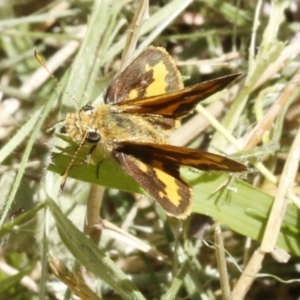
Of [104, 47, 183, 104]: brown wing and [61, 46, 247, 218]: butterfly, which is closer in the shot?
[61, 46, 247, 218]: butterfly

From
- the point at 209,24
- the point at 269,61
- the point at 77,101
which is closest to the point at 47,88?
the point at 77,101

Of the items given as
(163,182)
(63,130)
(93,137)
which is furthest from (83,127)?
(163,182)

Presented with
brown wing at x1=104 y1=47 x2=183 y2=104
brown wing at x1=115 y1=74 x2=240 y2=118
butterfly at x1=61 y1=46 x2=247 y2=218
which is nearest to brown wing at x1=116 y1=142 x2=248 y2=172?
butterfly at x1=61 y1=46 x2=247 y2=218

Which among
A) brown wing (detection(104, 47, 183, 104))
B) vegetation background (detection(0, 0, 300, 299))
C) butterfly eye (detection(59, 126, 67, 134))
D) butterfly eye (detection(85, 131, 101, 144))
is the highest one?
brown wing (detection(104, 47, 183, 104))

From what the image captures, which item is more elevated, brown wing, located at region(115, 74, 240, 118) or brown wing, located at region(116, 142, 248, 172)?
brown wing, located at region(115, 74, 240, 118)

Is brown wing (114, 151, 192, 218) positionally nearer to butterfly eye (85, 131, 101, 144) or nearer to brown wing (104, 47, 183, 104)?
butterfly eye (85, 131, 101, 144)

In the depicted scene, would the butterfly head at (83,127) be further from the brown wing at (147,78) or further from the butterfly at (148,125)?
the brown wing at (147,78)

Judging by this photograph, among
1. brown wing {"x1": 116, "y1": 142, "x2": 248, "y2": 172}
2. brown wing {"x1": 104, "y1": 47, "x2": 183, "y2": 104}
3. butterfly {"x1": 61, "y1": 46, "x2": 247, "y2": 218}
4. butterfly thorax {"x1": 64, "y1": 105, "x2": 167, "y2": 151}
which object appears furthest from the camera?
brown wing {"x1": 104, "y1": 47, "x2": 183, "y2": 104}

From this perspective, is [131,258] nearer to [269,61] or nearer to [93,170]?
[93,170]
